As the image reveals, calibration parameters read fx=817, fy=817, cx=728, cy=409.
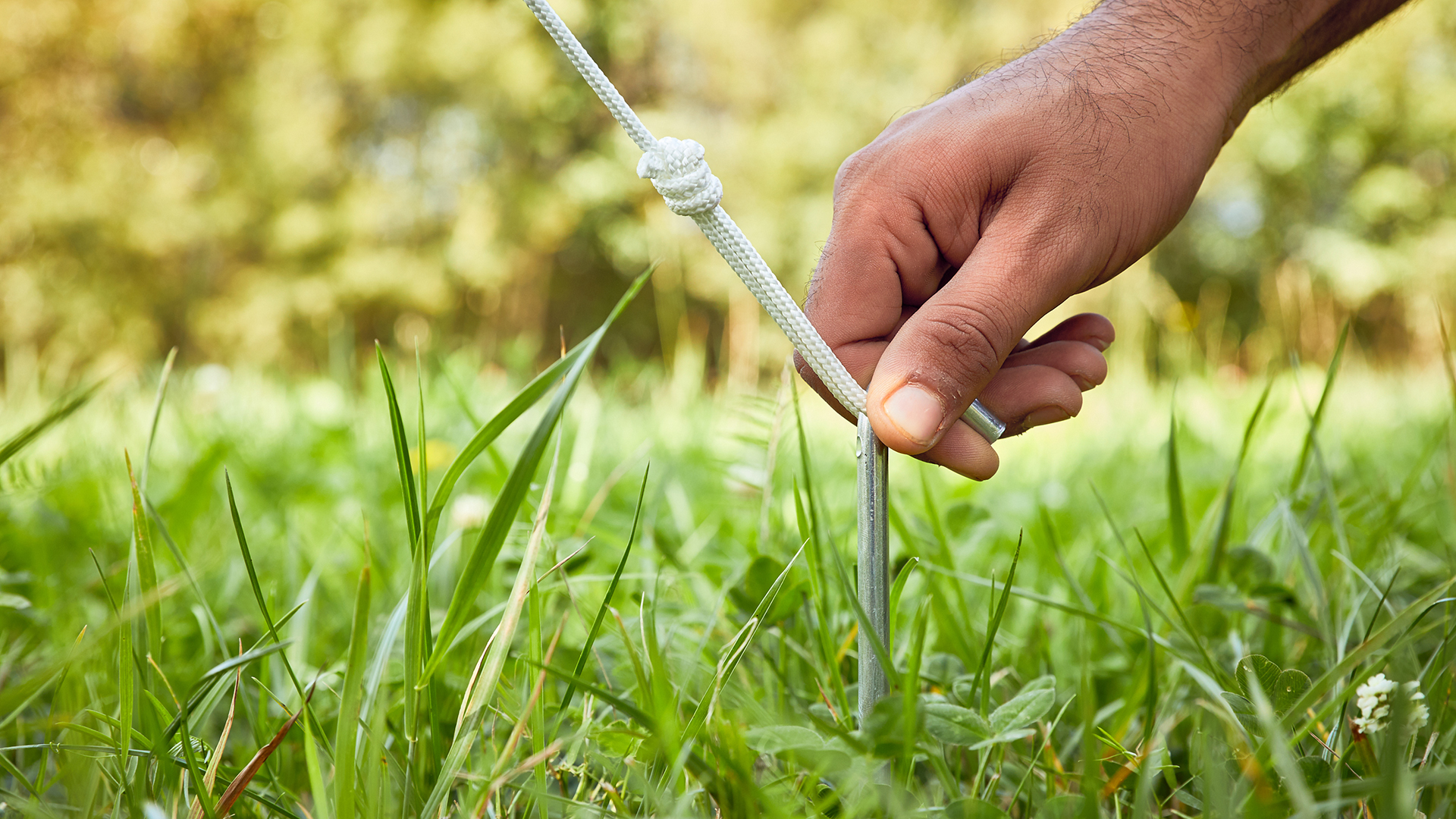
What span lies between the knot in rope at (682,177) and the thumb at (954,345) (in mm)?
165

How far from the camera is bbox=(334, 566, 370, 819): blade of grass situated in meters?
0.39

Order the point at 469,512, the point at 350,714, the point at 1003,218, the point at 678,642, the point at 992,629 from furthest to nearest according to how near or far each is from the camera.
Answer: the point at 469,512 < the point at 678,642 < the point at 1003,218 < the point at 992,629 < the point at 350,714

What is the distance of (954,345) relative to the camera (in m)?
0.57

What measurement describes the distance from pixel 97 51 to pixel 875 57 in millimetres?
8232

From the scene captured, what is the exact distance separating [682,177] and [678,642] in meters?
0.42

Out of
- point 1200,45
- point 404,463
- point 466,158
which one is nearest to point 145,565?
point 404,463

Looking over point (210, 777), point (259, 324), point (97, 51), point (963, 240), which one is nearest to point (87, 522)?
point (210, 777)

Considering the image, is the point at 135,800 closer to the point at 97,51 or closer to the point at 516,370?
the point at 516,370

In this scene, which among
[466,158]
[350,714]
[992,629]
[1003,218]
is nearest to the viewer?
[350,714]

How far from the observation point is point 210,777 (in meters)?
0.46

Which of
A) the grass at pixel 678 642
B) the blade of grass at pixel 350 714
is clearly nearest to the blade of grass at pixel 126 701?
the grass at pixel 678 642

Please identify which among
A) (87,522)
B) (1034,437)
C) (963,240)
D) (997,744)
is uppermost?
(963,240)

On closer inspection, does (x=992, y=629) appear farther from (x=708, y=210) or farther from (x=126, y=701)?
(x=126, y=701)

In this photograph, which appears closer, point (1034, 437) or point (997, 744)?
point (997, 744)
